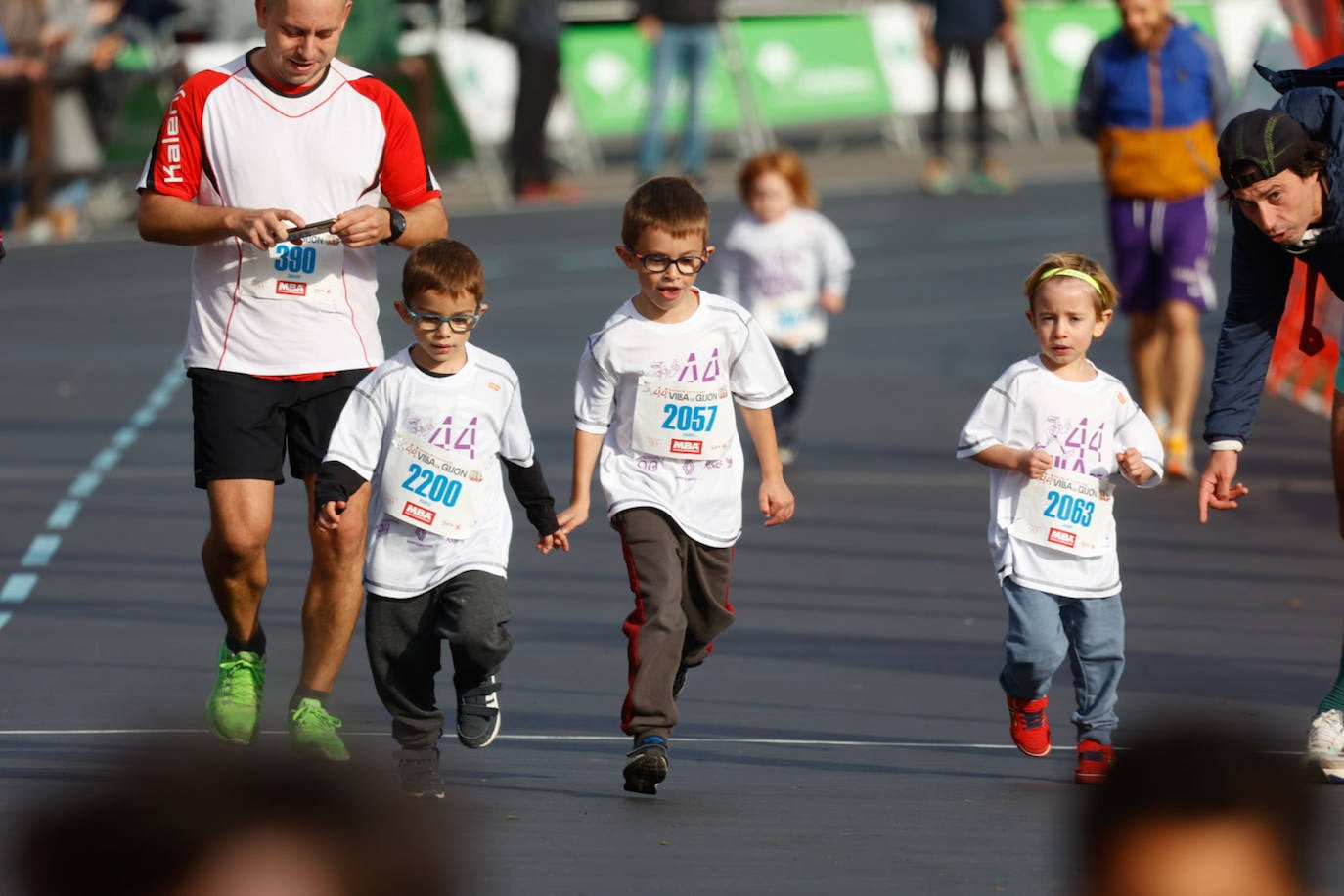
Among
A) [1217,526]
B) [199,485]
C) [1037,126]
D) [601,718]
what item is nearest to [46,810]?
[199,485]

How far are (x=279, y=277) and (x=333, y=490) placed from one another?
71 cm

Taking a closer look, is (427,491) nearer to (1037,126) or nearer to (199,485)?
(199,485)

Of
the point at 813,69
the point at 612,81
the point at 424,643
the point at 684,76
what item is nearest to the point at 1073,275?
the point at 424,643

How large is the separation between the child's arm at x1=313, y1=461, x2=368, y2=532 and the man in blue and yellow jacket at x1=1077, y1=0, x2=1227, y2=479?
5.90 metres

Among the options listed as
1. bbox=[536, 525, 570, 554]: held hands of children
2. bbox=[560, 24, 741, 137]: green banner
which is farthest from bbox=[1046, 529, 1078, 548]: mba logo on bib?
bbox=[560, 24, 741, 137]: green banner

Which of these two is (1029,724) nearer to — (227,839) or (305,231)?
(305,231)

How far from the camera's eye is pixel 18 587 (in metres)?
8.51

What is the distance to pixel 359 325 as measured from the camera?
5957 millimetres

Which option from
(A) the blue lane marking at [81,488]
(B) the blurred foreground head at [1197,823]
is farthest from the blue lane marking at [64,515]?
(B) the blurred foreground head at [1197,823]

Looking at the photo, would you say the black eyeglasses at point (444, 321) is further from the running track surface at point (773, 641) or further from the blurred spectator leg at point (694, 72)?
the blurred spectator leg at point (694, 72)

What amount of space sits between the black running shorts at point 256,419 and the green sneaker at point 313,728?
1.91 feet

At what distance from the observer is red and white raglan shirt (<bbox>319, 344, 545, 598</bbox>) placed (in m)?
5.45

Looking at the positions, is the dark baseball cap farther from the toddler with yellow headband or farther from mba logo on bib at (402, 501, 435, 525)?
mba logo on bib at (402, 501, 435, 525)

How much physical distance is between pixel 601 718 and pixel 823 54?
61.9 feet
